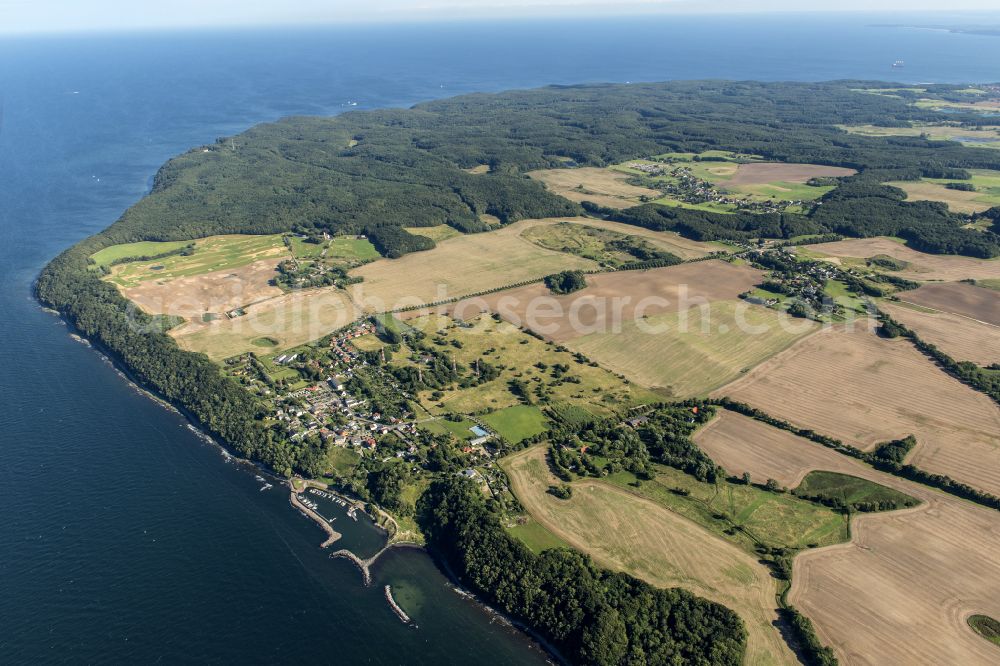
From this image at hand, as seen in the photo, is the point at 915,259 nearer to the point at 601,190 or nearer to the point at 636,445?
the point at 601,190

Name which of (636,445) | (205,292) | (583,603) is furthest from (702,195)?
(583,603)

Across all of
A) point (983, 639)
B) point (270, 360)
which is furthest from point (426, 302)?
point (983, 639)

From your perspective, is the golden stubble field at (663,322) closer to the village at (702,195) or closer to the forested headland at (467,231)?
the forested headland at (467,231)

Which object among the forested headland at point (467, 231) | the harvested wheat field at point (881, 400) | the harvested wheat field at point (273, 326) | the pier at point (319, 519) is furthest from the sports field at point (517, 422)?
the harvested wheat field at point (273, 326)

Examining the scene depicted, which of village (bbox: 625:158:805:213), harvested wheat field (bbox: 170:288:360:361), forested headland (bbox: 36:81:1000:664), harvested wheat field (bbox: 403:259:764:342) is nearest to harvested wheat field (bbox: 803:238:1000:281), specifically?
forested headland (bbox: 36:81:1000:664)

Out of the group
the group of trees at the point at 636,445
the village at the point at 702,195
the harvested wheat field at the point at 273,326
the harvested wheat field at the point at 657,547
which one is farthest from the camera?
the village at the point at 702,195

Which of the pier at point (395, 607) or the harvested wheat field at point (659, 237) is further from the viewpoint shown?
the harvested wheat field at point (659, 237)

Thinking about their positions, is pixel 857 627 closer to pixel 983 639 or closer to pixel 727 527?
pixel 983 639
